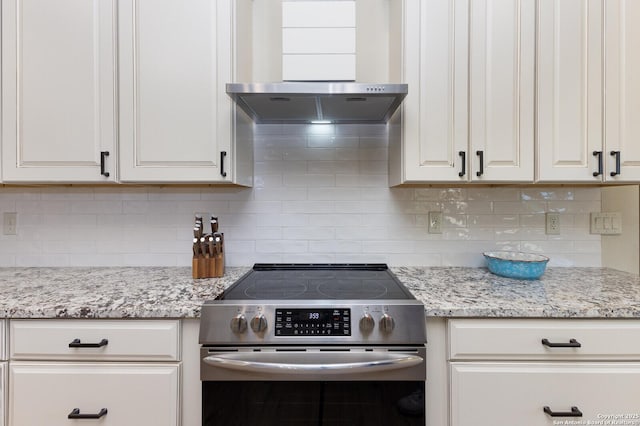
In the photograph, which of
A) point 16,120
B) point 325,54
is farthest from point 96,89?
point 325,54

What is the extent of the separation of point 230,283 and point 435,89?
1302 mm

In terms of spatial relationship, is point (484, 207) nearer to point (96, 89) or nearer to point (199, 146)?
point (199, 146)

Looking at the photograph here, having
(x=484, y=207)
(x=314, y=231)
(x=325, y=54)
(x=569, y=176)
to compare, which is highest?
(x=325, y=54)

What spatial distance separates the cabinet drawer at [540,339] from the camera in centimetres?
111

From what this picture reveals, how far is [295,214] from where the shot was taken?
180 cm

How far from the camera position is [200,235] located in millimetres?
1496

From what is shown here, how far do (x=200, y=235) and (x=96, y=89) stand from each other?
82cm

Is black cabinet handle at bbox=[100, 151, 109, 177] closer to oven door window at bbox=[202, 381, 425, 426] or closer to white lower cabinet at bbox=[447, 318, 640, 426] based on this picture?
oven door window at bbox=[202, 381, 425, 426]

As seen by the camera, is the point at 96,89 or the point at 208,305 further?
the point at 96,89

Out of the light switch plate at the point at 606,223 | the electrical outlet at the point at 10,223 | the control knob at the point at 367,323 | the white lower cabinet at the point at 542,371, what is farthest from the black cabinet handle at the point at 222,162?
the light switch plate at the point at 606,223

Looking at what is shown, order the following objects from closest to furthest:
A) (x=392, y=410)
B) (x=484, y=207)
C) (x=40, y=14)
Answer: (x=392, y=410) < (x=40, y=14) < (x=484, y=207)

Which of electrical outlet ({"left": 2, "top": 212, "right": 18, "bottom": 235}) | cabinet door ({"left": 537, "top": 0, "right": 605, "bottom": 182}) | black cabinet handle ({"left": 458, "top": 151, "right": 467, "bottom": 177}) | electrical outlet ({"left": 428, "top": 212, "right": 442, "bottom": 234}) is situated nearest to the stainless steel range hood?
black cabinet handle ({"left": 458, "top": 151, "right": 467, "bottom": 177})

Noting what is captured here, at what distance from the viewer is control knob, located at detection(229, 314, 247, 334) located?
1078 millimetres

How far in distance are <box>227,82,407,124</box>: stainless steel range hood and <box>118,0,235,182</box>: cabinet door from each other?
18 centimetres
